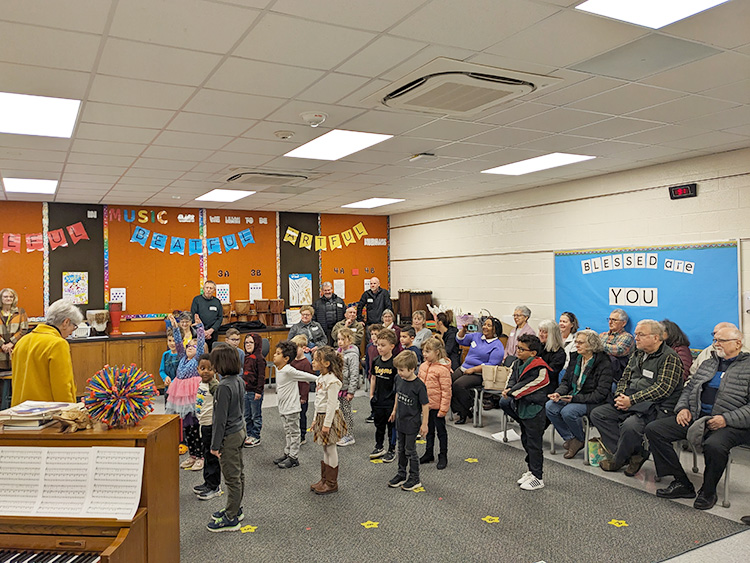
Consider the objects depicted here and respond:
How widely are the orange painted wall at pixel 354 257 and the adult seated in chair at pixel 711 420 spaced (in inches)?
292

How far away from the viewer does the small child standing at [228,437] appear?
3.95 metres

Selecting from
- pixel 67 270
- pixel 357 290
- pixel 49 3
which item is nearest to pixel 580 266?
pixel 357 290

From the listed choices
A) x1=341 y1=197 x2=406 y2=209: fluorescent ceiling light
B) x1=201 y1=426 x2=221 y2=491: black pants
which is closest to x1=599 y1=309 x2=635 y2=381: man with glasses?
x1=201 y1=426 x2=221 y2=491: black pants

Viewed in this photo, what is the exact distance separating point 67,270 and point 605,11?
8737 millimetres

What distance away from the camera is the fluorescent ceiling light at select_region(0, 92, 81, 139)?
158 inches

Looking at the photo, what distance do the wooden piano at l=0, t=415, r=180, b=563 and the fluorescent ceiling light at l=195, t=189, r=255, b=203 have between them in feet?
19.6

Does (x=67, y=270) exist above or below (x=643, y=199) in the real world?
below

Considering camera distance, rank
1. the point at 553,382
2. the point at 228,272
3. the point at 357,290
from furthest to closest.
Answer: the point at 357,290 → the point at 228,272 → the point at 553,382

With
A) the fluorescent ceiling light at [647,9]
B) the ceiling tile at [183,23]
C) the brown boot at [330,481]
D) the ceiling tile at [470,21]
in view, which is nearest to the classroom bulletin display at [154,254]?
the brown boot at [330,481]

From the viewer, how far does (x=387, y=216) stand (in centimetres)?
1200

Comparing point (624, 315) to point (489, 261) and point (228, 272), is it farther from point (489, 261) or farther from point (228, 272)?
point (228, 272)

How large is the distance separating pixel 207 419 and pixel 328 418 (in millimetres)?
941

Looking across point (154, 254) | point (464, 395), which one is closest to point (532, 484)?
point (464, 395)

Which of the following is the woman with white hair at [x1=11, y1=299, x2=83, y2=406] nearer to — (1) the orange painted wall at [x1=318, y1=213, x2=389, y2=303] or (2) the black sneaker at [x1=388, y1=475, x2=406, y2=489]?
(2) the black sneaker at [x1=388, y1=475, x2=406, y2=489]
